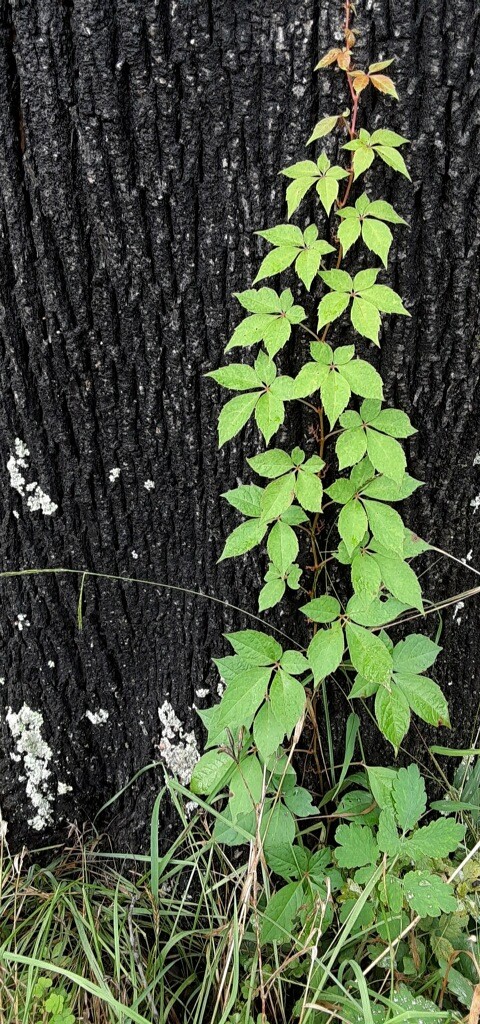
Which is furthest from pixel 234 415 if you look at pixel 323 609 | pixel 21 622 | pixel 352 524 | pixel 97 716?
pixel 97 716

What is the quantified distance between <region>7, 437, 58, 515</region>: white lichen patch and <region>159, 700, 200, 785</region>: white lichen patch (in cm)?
51

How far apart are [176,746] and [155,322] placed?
94 cm

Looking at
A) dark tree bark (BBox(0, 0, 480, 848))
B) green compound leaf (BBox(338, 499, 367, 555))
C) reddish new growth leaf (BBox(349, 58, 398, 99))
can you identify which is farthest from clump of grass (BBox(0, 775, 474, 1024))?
reddish new growth leaf (BBox(349, 58, 398, 99))

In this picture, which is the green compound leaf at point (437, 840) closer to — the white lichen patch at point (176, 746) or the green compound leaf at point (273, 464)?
the white lichen patch at point (176, 746)

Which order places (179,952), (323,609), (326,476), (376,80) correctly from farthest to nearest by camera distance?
(179,952) → (326,476) → (323,609) → (376,80)

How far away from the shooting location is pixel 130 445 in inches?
57.4

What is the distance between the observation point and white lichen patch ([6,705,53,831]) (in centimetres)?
173

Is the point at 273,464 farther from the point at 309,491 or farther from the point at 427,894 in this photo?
the point at 427,894

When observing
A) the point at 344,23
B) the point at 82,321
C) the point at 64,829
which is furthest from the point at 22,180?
the point at 64,829

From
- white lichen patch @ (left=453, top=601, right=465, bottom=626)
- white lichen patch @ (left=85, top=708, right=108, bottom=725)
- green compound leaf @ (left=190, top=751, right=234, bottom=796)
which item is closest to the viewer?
green compound leaf @ (left=190, top=751, right=234, bottom=796)

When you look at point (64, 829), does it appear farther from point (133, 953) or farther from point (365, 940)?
point (365, 940)

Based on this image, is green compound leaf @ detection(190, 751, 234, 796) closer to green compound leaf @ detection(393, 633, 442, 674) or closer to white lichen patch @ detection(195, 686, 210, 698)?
white lichen patch @ detection(195, 686, 210, 698)

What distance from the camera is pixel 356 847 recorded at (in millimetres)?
1401

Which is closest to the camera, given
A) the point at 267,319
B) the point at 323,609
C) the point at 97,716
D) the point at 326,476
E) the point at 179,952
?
the point at 267,319
